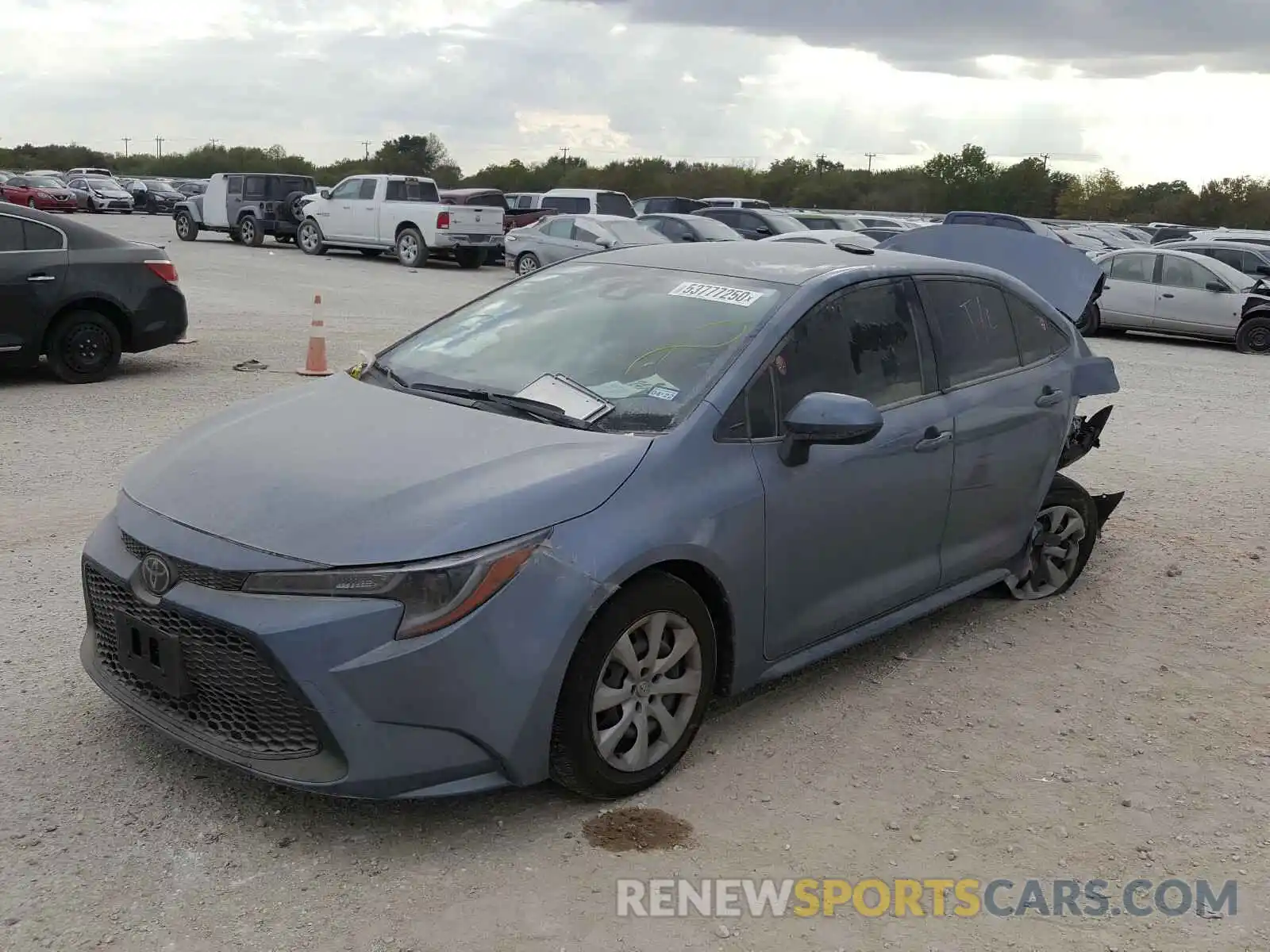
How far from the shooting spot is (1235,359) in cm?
1658

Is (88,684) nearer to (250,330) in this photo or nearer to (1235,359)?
(250,330)

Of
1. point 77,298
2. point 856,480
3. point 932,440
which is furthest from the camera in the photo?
point 77,298

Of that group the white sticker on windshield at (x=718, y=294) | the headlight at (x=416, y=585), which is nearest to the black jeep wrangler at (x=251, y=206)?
the white sticker on windshield at (x=718, y=294)

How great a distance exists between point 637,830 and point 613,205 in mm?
26109


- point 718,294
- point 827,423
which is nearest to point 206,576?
point 827,423

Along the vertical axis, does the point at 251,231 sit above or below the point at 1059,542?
above

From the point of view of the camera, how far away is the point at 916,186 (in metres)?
71.8

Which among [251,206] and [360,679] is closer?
[360,679]

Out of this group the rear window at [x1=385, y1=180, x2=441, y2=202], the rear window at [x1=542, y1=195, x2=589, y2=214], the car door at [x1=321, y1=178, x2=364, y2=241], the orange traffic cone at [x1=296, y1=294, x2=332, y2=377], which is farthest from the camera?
the rear window at [x1=542, y1=195, x2=589, y2=214]

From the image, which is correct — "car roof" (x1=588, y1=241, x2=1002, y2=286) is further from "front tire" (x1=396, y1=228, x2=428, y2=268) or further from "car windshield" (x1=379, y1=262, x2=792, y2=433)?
"front tire" (x1=396, y1=228, x2=428, y2=268)

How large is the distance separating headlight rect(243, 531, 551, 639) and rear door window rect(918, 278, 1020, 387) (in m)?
2.41

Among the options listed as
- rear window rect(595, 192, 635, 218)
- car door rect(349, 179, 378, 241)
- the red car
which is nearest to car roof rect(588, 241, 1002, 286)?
car door rect(349, 179, 378, 241)

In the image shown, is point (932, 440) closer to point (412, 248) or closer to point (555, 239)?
point (555, 239)

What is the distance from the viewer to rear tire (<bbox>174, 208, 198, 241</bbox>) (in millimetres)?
30914
